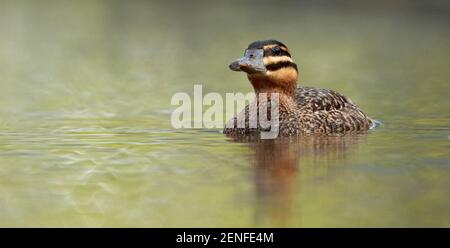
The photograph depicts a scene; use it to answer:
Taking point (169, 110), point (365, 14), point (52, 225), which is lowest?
point (52, 225)

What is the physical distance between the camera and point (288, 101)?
52.7ft

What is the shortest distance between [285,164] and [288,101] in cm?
290

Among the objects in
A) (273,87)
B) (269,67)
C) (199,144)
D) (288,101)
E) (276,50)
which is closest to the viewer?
(199,144)

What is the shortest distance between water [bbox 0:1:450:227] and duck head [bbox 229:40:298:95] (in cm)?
99

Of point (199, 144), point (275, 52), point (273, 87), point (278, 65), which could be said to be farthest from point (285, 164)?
point (273, 87)

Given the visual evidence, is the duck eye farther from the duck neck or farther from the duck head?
the duck neck

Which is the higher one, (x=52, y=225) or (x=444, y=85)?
(x=444, y=85)

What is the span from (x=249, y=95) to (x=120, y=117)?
363 centimetres

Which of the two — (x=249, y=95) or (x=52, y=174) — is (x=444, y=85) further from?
(x=52, y=174)

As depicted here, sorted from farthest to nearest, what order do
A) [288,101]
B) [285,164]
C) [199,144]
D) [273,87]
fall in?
[288,101], [273,87], [199,144], [285,164]

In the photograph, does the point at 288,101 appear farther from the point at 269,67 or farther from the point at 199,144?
the point at 199,144

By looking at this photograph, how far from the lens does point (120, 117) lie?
17.9 metres

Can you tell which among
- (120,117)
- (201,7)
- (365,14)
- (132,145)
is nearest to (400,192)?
(132,145)

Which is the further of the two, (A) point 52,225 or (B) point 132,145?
(B) point 132,145
